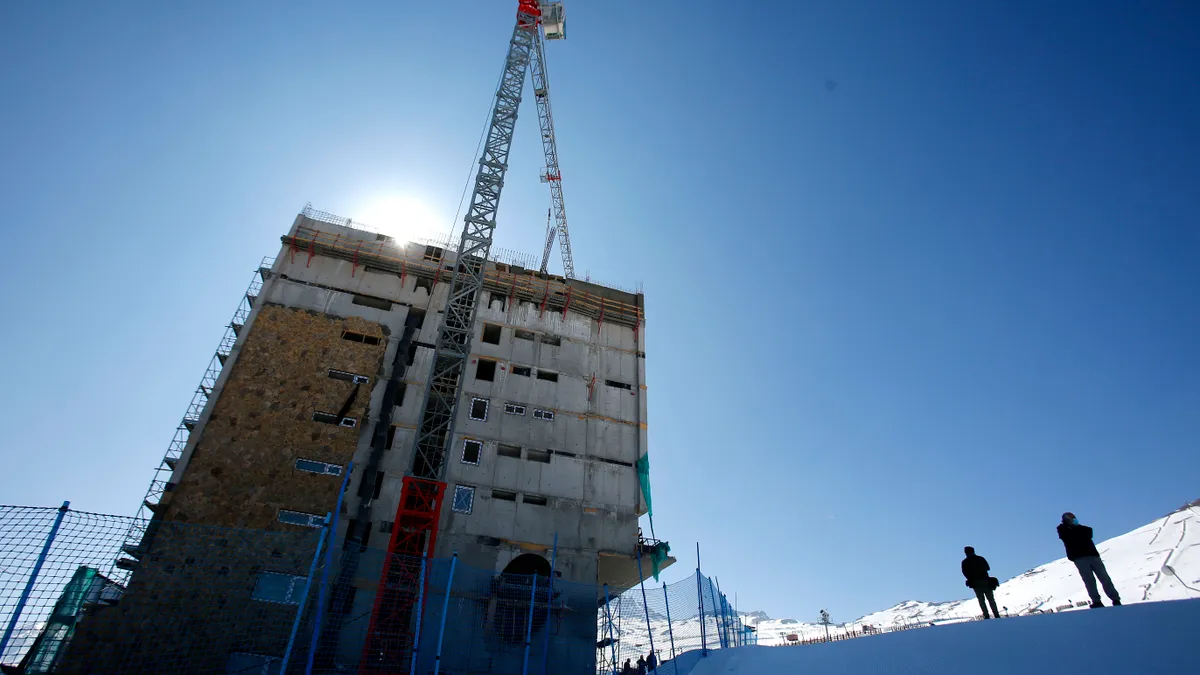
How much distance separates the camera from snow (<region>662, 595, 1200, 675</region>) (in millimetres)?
5867

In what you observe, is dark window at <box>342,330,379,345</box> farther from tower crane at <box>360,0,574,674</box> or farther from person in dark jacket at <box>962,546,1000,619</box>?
A: person in dark jacket at <box>962,546,1000,619</box>

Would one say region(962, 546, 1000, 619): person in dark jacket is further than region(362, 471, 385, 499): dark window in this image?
No

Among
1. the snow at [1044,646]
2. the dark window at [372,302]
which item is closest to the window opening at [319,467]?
the dark window at [372,302]

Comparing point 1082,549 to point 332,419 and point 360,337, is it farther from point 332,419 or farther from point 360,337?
point 360,337

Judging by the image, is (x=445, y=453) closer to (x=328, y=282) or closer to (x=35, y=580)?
(x=328, y=282)

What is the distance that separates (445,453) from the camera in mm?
26234

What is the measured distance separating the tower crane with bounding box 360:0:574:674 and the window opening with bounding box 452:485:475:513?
715 millimetres

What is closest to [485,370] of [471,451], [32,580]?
[471,451]

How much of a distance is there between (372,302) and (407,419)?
25.3 feet

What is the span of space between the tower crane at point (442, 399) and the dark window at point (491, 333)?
91.2 inches

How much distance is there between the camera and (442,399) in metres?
27.5

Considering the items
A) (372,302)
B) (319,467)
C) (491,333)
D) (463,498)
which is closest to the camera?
(319,467)

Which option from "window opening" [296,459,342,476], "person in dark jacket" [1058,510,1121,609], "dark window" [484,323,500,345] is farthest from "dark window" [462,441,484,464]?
"person in dark jacket" [1058,510,1121,609]

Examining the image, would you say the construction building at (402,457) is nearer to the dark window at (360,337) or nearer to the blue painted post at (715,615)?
the dark window at (360,337)
